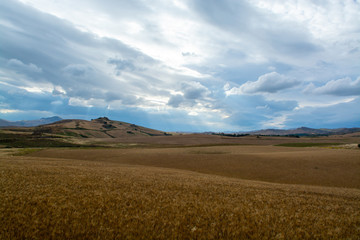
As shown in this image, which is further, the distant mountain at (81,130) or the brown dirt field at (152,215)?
the distant mountain at (81,130)

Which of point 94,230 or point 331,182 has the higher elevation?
point 94,230

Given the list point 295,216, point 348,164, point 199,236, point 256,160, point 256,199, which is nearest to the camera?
point 199,236

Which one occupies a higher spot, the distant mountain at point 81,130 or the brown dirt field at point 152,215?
the distant mountain at point 81,130

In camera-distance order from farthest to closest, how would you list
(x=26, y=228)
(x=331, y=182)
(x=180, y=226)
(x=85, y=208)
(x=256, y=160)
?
(x=256, y=160)
(x=331, y=182)
(x=85, y=208)
(x=180, y=226)
(x=26, y=228)

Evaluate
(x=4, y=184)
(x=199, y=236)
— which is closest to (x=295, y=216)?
(x=199, y=236)

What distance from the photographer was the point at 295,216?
729 cm

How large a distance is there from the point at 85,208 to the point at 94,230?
1636 millimetres

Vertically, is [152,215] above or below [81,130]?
below

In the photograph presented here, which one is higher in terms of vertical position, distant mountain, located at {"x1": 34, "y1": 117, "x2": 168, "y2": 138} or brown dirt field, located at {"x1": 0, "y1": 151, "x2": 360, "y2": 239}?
distant mountain, located at {"x1": 34, "y1": 117, "x2": 168, "y2": 138}

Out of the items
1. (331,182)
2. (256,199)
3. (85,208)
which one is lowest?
(331,182)

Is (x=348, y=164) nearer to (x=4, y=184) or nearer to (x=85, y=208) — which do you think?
(x=85, y=208)

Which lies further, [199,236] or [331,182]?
[331,182]

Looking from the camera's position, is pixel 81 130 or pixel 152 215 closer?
pixel 152 215

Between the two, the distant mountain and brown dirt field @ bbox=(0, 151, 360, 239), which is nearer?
brown dirt field @ bbox=(0, 151, 360, 239)
